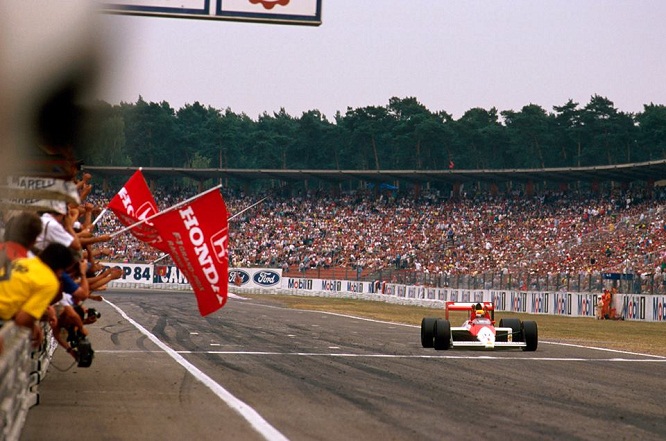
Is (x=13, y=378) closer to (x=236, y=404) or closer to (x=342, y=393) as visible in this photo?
(x=236, y=404)

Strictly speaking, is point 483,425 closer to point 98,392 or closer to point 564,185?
point 98,392

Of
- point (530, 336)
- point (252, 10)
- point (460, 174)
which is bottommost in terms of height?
point (530, 336)

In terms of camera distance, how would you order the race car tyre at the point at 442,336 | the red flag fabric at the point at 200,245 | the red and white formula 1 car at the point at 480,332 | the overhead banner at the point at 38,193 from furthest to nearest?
the race car tyre at the point at 442,336, the red and white formula 1 car at the point at 480,332, the red flag fabric at the point at 200,245, the overhead banner at the point at 38,193

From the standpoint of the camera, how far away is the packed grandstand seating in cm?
5303

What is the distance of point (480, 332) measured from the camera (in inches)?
809

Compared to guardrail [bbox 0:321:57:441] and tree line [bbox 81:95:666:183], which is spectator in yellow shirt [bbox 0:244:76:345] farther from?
tree line [bbox 81:95:666:183]

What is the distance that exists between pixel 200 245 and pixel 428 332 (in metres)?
7.08

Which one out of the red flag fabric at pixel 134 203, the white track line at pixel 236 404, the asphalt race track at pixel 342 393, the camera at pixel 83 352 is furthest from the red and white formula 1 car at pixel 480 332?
the camera at pixel 83 352

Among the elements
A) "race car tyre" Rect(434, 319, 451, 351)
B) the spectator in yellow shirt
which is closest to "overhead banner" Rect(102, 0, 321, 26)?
the spectator in yellow shirt

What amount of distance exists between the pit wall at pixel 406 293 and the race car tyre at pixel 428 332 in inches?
787

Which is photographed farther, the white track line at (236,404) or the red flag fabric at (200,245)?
the red flag fabric at (200,245)

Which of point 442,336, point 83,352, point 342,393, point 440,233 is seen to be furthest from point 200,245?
point 440,233

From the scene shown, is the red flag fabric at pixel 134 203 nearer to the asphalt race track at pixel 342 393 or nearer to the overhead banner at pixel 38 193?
the asphalt race track at pixel 342 393

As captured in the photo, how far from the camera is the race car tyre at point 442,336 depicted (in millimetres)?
20594
